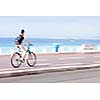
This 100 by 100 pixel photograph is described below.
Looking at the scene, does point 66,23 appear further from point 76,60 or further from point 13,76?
point 76,60

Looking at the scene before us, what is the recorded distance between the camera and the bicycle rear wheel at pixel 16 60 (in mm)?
9688

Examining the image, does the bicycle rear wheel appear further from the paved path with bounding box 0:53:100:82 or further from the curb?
the curb

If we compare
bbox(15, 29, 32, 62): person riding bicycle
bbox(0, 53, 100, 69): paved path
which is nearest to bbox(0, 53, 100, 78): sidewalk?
bbox(0, 53, 100, 69): paved path

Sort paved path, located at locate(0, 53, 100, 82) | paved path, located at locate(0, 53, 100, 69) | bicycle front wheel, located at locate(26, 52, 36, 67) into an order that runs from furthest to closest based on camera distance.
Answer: paved path, located at locate(0, 53, 100, 69) → bicycle front wheel, located at locate(26, 52, 36, 67) → paved path, located at locate(0, 53, 100, 82)

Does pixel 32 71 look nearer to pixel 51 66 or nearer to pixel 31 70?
pixel 31 70

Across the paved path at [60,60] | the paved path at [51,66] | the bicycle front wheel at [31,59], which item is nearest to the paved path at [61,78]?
the paved path at [51,66]

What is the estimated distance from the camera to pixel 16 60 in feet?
32.1

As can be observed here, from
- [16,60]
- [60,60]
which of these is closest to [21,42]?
[16,60]

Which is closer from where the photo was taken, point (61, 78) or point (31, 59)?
point (61, 78)

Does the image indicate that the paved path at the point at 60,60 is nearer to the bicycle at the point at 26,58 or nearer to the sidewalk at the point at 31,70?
the bicycle at the point at 26,58

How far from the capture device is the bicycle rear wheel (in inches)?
381
